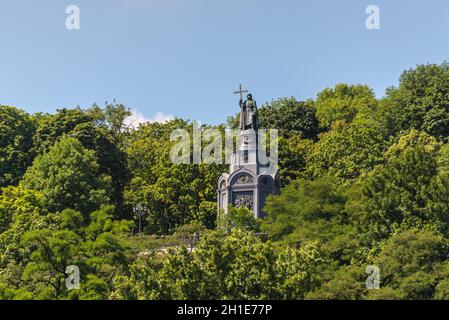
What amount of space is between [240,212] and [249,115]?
795cm

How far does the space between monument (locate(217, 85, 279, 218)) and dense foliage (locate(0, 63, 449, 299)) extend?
225 cm

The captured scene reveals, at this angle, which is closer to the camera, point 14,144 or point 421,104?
point 421,104

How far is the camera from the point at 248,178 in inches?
1764

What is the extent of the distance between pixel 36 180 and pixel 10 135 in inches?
452

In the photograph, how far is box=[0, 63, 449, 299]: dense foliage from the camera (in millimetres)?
30266

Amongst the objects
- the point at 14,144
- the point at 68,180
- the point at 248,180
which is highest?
the point at 14,144

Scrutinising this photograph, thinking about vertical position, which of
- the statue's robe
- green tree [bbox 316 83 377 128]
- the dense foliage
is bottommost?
the dense foliage

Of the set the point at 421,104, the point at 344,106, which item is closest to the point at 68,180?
the point at 421,104

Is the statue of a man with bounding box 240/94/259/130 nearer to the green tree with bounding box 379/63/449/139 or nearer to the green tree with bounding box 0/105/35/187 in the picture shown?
the green tree with bounding box 379/63/449/139

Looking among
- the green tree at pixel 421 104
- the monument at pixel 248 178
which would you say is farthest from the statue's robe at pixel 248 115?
the green tree at pixel 421 104

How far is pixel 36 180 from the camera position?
4603 centimetres

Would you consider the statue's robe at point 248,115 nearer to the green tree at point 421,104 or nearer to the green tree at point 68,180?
the green tree at point 68,180

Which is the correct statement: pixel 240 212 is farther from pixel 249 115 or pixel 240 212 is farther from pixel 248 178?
pixel 249 115

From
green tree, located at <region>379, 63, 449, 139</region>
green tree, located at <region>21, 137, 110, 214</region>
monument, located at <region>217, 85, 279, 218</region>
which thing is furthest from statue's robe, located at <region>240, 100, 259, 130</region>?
green tree, located at <region>379, 63, 449, 139</region>
